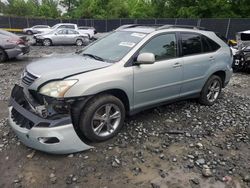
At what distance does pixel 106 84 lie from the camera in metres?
3.61

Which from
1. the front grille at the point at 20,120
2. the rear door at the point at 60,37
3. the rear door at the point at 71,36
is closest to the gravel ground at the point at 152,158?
the front grille at the point at 20,120

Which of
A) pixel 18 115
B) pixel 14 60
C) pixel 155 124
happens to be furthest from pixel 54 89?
pixel 14 60

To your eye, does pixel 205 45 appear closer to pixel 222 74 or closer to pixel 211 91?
pixel 222 74

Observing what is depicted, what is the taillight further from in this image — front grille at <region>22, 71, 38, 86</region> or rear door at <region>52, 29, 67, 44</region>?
rear door at <region>52, 29, 67, 44</region>

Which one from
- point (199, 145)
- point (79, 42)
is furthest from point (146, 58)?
point (79, 42)

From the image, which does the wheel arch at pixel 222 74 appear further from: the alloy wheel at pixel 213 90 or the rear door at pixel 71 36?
the rear door at pixel 71 36

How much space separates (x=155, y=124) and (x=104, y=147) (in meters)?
1.15

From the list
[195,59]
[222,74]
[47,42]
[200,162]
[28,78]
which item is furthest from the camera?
[47,42]

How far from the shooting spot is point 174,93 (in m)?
4.66

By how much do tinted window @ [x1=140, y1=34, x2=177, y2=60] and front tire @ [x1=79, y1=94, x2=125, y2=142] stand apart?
100 cm

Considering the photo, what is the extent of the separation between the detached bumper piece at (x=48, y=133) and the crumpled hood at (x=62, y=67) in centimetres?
53

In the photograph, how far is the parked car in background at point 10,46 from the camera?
10.2 meters

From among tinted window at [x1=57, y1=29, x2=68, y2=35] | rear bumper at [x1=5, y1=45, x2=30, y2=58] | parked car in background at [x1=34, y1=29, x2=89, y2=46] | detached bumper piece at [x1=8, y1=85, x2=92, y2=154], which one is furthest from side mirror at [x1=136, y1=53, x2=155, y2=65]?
tinted window at [x1=57, y1=29, x2=68, y2=35]

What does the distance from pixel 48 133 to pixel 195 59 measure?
9.82 ft
